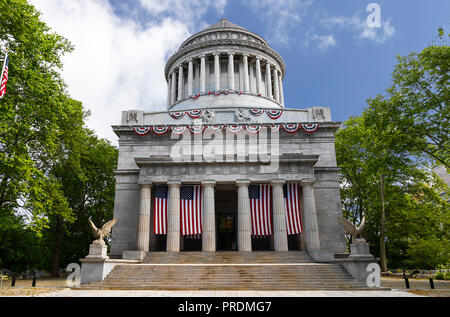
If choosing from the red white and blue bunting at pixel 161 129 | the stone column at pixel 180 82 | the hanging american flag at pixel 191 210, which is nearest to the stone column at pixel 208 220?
the hanging american flag at pixel 191 210

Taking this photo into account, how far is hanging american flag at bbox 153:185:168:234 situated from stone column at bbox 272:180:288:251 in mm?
9225

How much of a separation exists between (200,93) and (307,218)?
25260mm

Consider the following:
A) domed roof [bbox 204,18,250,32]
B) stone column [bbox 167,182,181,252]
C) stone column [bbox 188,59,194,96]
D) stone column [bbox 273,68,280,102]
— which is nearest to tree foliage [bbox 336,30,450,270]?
stone column [bbox 273,68,280,102]

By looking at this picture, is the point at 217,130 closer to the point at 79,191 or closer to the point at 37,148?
the point at 37,148

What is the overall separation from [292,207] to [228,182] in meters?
5.85

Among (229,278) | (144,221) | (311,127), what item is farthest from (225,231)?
(229,278)

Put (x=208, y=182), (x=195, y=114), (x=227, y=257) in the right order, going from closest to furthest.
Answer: (x=227, y=257), (x=208, y=182), (x=195, y=114)

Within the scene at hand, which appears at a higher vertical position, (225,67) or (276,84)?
(225,67)

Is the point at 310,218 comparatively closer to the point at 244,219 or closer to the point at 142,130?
the point at 244,219

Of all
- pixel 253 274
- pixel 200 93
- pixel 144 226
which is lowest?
pixel 253 274

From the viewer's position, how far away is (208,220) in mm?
25547
